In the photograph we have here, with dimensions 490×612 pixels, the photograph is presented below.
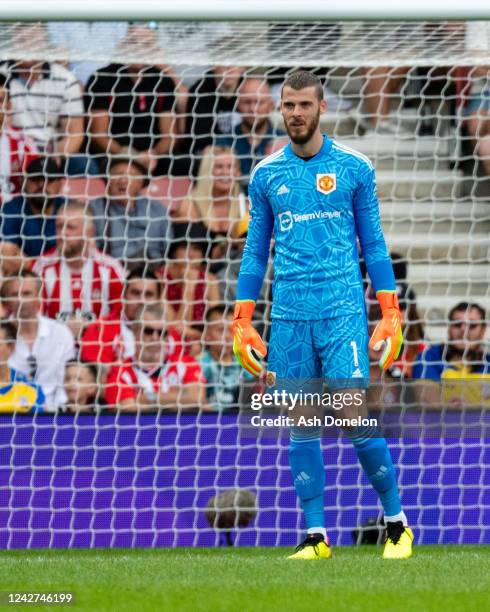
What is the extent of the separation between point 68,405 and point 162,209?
1451 mm

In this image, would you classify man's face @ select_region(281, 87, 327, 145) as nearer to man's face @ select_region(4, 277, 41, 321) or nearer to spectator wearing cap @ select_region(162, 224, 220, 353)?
spectator wearing cap @ select_region(162, 224, 220, 353)

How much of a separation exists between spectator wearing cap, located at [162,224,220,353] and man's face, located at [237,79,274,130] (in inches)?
32.7

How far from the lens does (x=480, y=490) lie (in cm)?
716

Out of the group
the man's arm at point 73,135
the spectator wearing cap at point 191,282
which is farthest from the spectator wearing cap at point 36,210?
the spectator wearing cap at point 191,282

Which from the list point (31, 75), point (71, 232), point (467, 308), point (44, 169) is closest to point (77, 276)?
point (71, 232)

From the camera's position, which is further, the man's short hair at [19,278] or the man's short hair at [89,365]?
the man's short hair at [19,278]

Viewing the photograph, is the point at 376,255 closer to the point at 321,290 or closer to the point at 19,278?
the point at 321,290

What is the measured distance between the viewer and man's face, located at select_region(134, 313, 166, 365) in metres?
7.59

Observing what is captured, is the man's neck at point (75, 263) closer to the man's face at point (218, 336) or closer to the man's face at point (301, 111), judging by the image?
the man's face at point (218, 336)

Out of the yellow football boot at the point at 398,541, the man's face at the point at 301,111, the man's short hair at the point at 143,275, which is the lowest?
the yellow football boot at the point at 398,541

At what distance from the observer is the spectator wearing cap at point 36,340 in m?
7.38

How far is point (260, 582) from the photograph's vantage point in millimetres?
4402

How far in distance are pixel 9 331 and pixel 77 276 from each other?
55cm
